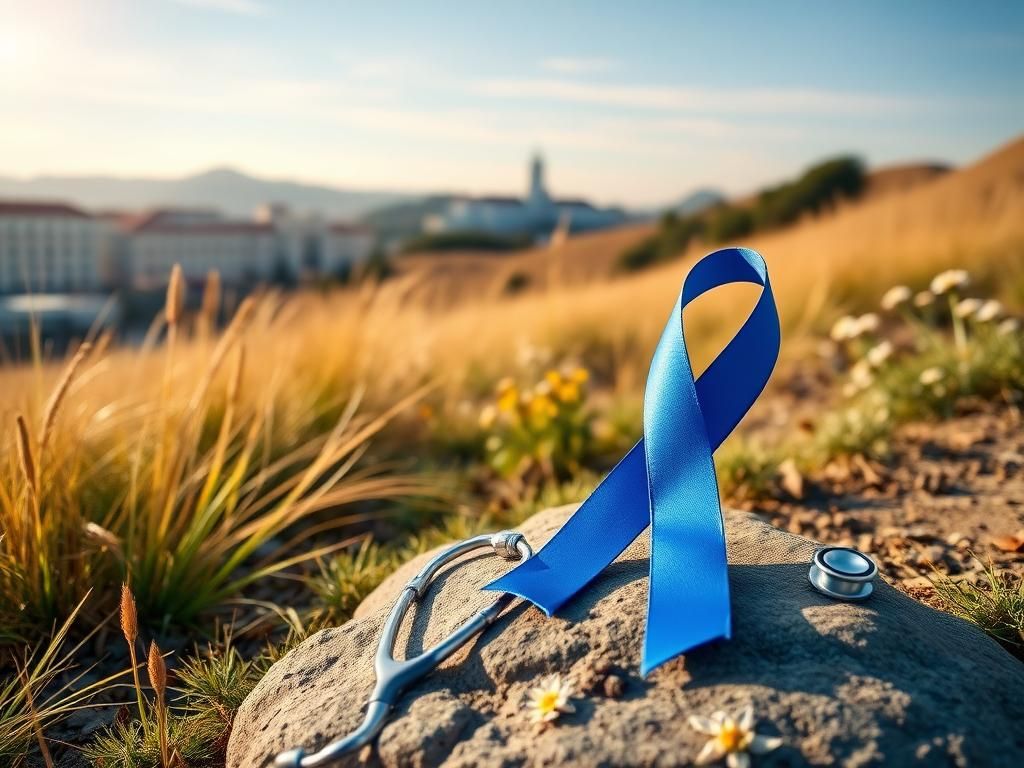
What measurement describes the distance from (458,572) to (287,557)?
1603 mm

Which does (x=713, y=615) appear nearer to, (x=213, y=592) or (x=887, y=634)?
(x=887, y=634)

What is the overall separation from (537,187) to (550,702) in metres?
76.3

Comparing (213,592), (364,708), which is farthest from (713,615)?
(213,592)

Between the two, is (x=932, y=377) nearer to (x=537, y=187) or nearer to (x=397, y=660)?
(x=397, y=660)

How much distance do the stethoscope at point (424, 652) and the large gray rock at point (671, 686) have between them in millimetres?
28

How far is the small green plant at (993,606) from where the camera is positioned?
1.70 metres

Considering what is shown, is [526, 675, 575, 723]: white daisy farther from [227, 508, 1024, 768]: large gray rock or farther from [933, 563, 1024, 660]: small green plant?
[933, 563, 1024, 660]: small green plant

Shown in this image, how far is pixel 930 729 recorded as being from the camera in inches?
45.6

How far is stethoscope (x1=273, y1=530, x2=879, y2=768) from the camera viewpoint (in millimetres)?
1226

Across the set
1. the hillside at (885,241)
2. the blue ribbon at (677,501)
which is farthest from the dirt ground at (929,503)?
the hillside at (885,241)

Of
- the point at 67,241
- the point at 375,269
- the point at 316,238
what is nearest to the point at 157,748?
the point at 375,269

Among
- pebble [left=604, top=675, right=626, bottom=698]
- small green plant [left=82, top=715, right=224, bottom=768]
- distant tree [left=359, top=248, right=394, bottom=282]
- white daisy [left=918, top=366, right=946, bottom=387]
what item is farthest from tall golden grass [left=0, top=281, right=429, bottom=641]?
distant tree [left=359, top=248, right=394, bottom=282]

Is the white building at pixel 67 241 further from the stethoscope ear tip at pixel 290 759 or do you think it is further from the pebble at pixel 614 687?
the pebble at pixel 614 687

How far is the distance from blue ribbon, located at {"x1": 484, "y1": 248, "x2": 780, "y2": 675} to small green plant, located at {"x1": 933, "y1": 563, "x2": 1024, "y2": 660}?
705 mm
